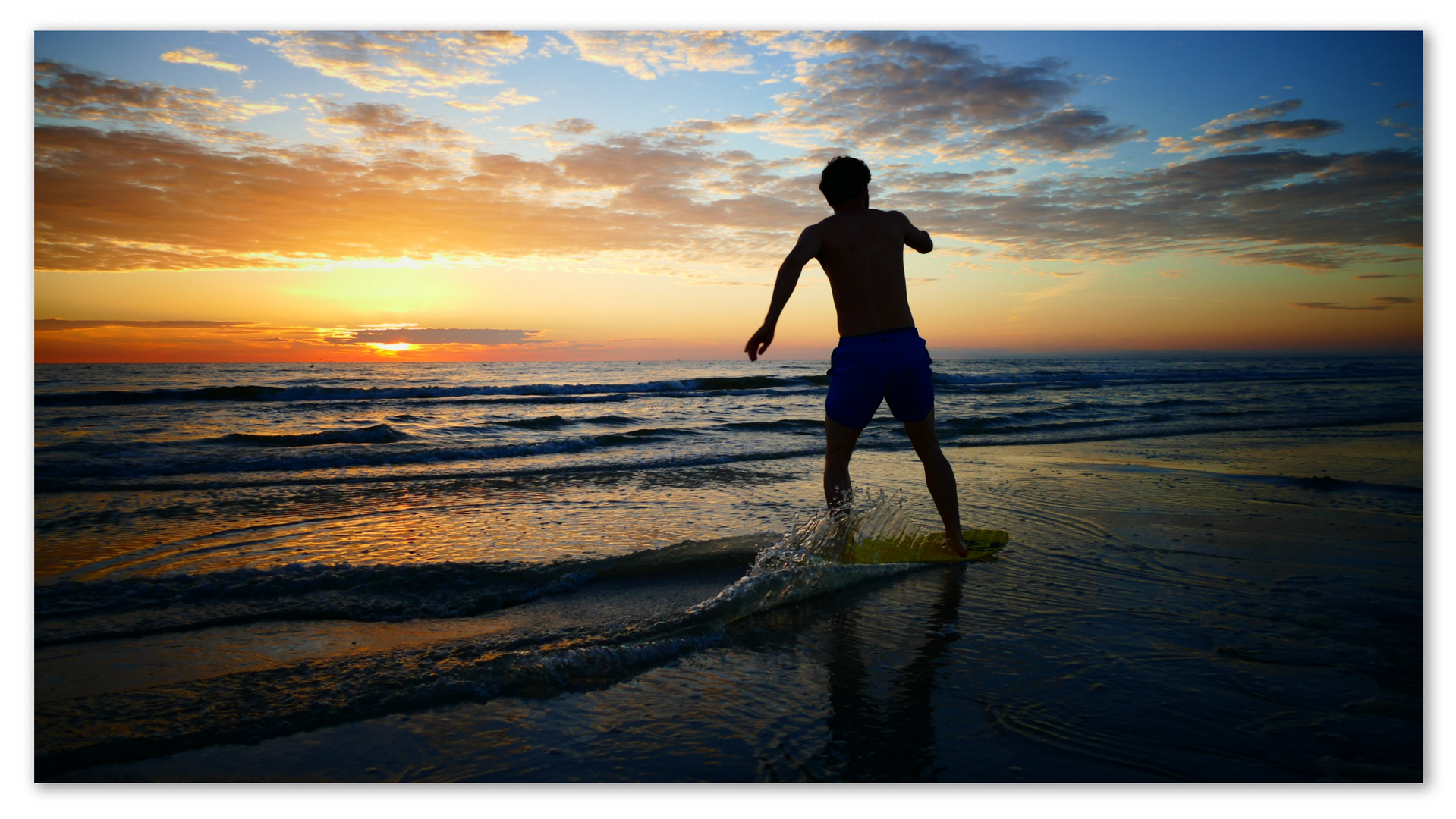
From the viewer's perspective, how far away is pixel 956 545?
138 inches

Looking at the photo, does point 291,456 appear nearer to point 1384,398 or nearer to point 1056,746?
point 1056,746

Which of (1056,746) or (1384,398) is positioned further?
(1384,398)

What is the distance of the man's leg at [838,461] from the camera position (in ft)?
10.3

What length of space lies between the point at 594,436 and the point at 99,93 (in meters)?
6.74

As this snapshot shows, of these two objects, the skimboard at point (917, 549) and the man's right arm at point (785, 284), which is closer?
the man's right arm at point (785, 284)

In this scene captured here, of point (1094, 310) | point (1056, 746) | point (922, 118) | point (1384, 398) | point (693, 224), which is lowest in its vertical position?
point (1056, 746)

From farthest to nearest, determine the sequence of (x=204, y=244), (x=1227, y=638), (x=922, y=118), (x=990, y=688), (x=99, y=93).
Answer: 1. (x=204, y=244)
2. (x=922, y=118)
3. (x=99, y=93)
4. (x=1227, y=638)
5. (x=990, y=688)

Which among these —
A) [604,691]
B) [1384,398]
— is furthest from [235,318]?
[1384,398]

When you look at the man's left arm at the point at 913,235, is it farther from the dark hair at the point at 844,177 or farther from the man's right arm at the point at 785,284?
the man's right arm at the point at 785,284

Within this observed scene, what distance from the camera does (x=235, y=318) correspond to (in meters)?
6.24

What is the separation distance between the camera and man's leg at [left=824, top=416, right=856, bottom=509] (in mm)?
3152

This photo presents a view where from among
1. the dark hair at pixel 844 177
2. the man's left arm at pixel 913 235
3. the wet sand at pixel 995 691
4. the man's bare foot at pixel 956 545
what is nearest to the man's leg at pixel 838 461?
the wet sand at pixel 995 691

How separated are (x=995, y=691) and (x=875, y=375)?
1428 millimetres

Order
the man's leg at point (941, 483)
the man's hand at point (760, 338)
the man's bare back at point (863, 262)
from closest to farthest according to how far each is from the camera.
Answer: the man's hand at point (760, 338)
the man's bare back at point (863, 262)
the man's leg at point (941, 483)
